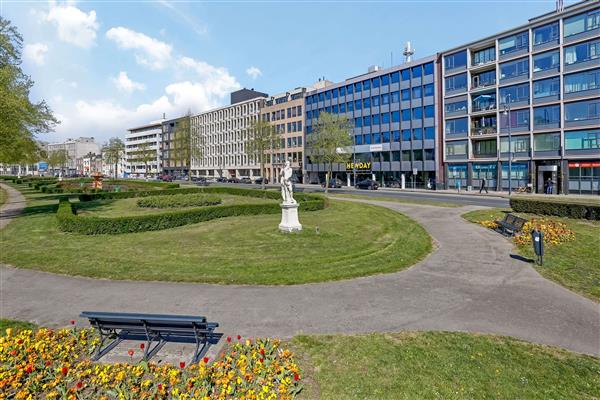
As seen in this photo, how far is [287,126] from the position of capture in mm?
86500

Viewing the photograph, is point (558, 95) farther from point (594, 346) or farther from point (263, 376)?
point (263, 376)

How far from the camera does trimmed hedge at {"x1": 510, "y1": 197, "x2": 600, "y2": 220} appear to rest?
796 inches

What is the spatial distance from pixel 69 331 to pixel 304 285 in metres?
6.07

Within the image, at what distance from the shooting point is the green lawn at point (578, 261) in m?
10.7

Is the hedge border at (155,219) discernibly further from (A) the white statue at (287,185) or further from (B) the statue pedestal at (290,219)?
(A) the white statue at (287,185)

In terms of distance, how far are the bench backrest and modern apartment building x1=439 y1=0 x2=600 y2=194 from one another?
154 ft

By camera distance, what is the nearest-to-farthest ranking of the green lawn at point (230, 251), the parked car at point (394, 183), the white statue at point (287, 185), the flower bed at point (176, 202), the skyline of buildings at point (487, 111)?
the green lawn at point (230, 251) < the white statue at point (287, 185) < the flower bed at point (176, 202) < the skyline of buildings at point (487, 111) < the parked car at point (394, 183)

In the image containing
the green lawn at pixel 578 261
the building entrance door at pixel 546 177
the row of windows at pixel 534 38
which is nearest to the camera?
the green lawn at pixel 578 261

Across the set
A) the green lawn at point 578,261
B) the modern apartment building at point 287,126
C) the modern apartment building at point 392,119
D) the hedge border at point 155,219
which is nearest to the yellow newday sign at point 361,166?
the modern apartment building at point 392,119

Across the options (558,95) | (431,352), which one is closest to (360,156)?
(558,95)

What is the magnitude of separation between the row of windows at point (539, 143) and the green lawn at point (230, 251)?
33112 millimetres

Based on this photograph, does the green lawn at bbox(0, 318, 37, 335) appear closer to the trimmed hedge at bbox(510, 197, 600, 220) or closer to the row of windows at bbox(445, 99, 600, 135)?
the trimmed hedge at bbox(510, 197, 600, 220)

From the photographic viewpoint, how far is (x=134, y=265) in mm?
13016

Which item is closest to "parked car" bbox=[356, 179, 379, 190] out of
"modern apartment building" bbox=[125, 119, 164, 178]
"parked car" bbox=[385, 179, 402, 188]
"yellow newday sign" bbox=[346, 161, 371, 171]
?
"parked car" bbox=[385, 179, 402, 188]
